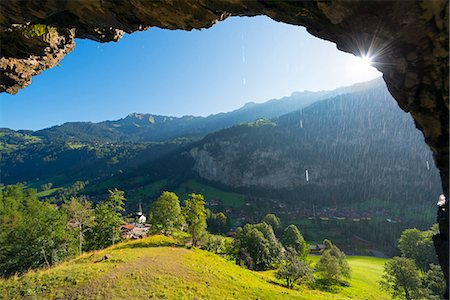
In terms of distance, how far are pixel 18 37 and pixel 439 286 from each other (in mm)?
67900

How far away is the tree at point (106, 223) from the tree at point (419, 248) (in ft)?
265

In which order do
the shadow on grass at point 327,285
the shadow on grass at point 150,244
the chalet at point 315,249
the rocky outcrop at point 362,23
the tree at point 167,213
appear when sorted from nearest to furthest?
the rocky outcrop at point 362,23, the shadow on grass at point 150,244, the tree at point 167,213, the shadow on grass at point 327,285, the chalet at point 315,249

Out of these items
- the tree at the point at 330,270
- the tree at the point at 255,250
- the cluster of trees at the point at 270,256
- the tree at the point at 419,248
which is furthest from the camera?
the tree at the point at 255,250

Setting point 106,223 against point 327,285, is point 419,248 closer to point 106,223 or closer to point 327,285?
point 327,285

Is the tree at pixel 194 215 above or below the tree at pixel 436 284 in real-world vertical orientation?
above

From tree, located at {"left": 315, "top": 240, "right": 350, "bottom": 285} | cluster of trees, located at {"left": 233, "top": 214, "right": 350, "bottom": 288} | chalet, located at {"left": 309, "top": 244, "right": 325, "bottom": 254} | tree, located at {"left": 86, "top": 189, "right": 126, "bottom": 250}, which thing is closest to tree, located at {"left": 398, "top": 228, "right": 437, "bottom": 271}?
cluster of trees, located at {"left": 233, "top": 214, "right": 350, "bottom": 288}

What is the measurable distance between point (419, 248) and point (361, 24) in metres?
89.2

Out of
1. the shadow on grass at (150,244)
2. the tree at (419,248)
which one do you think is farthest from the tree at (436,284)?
the shadow on grass at (150,244)

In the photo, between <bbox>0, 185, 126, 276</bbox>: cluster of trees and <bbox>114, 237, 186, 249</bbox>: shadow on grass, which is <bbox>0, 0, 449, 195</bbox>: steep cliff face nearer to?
<bbox>114, 237, 186, 249</bbox>: shadow on grass

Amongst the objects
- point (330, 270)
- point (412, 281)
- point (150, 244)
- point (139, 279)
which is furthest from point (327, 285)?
point (139, 279)

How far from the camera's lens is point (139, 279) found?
26656 millimetres

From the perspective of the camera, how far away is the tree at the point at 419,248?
6912 cm

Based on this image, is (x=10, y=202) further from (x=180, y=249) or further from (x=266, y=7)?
(x=266, y=7)

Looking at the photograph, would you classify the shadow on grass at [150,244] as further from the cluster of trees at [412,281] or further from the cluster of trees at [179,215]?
the cluster of trees at [412,281]
